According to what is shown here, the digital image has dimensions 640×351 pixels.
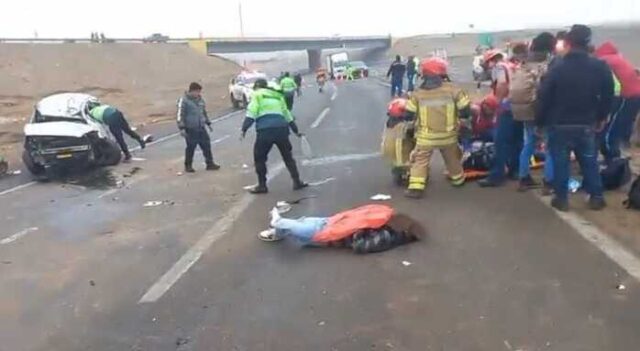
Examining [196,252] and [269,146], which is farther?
[269,146]

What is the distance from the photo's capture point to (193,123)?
44.7ft

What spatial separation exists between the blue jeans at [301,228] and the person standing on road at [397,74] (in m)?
21.6

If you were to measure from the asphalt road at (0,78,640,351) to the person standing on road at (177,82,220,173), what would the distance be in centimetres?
296

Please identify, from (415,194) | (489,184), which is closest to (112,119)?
(415,194)

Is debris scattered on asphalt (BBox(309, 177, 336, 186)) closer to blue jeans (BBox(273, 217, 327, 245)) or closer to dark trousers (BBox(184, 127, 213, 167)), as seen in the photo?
dark trousers (BBox(184, 127, 213, 167))

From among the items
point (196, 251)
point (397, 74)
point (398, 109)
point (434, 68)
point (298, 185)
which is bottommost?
point (397, 74)

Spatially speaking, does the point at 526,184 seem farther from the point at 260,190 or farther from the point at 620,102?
the point at 260,190

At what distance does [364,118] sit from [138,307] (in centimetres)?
1684

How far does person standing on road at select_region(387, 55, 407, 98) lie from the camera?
2881cm

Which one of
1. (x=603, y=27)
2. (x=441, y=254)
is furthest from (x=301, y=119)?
(x=603, y=27)

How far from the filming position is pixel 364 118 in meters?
22.4

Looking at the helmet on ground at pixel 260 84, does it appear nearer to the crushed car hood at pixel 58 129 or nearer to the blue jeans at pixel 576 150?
the blue jeans at pixel 576 150

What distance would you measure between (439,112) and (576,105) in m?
1.95

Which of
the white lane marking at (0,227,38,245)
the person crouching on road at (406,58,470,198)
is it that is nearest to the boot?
the person crouching on road at (406,58,470,198)
